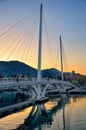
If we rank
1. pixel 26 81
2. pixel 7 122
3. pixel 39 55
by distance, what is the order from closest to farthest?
pixel 7 122, pixel 26 81, pixel 39 55

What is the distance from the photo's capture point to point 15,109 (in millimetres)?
37656

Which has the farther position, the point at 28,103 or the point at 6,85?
the point at 28,103

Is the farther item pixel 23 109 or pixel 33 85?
pixel 33 85

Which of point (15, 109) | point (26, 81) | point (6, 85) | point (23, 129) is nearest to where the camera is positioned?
point (23, 129)

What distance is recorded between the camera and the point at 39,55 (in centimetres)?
4472

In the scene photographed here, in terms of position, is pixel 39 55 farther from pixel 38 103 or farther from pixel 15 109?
pixel 15 109

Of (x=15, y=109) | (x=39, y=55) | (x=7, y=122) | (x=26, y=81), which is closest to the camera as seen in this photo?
(x=7, y=122)

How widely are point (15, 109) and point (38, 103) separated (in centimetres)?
904

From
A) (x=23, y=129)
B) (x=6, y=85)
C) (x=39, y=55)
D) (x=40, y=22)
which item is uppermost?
(x=40, y=22)

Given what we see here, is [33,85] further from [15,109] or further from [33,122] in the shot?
[33,122]

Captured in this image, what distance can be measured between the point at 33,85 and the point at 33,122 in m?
15.6

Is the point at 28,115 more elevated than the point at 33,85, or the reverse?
the point at 33,85

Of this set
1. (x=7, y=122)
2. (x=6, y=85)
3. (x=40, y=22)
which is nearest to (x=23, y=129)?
(x=7, y=122)

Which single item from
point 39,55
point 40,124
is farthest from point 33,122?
point 39,55
